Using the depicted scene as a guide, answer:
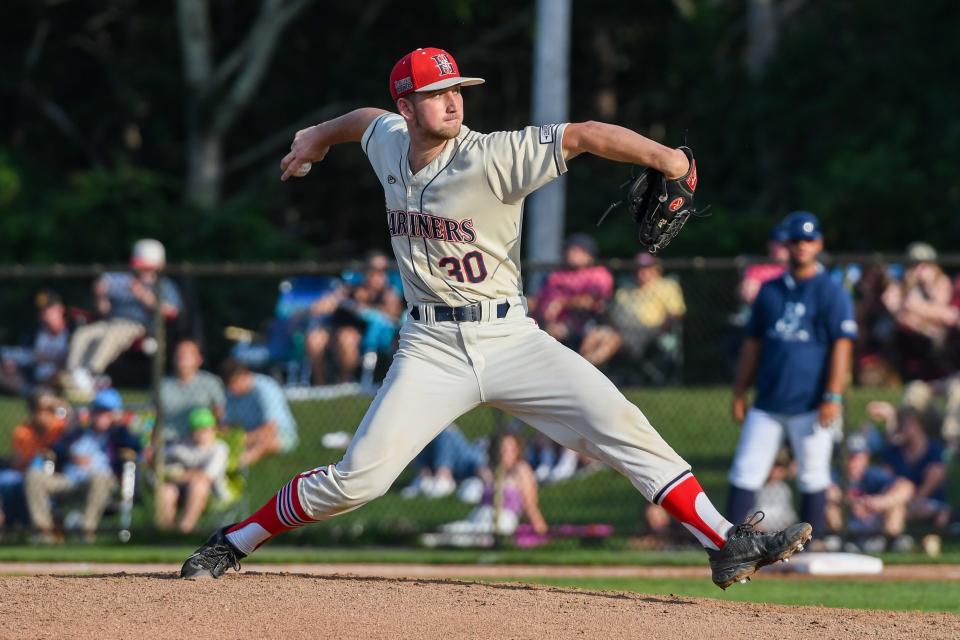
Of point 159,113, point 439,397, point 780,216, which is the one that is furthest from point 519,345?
point 159,113

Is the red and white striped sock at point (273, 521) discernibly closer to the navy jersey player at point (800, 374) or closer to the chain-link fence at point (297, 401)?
the navy jersey player at point (800, 374)

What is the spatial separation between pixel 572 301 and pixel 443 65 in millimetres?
5061

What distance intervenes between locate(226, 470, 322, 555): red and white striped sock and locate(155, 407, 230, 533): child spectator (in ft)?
13.9

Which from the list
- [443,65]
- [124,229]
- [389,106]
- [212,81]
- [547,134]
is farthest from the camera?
[389,106]

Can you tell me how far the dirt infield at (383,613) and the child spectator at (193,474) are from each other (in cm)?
401

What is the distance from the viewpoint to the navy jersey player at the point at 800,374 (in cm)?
903

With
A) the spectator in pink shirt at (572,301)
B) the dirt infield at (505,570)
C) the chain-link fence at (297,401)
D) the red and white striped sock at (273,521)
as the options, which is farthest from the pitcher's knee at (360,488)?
the spectator in pink shirt at (572,301)

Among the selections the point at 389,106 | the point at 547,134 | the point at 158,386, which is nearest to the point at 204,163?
the point at 389,106

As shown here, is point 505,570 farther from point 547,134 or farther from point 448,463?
point 547,134

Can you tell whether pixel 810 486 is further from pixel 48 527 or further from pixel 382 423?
pixel 48 527

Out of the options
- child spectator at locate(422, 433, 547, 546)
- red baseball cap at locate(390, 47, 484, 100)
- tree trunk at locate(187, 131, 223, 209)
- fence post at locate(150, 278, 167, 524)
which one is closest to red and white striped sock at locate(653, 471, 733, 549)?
red baseball cap at locate(390, 47, 484, 100)

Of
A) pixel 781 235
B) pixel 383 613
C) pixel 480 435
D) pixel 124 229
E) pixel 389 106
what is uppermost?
pixel 389 106

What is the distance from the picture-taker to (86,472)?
10.9m

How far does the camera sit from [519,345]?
20.5 feet
